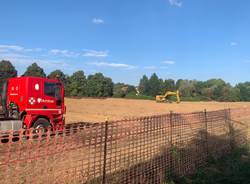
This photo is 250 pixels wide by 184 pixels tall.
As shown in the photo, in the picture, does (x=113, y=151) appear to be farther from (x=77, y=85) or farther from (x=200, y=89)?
(x=200, y=89)

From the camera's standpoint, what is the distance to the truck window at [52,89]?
15096 millimetres

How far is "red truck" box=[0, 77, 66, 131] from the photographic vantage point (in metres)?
14.6

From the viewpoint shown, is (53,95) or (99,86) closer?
(53,95)

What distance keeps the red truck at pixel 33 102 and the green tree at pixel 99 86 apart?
8724 cm

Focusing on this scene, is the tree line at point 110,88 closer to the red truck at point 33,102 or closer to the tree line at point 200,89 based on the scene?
the tree line at point 200,89

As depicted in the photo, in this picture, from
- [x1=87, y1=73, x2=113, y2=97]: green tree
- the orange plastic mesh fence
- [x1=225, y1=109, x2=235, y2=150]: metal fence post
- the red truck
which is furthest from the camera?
[x1=87, y1=73, x2=113, y2=97]: green tree

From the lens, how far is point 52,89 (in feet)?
50.4

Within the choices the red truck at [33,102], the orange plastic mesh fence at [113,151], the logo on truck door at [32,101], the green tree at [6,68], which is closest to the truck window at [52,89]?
the red truck at [33,102]

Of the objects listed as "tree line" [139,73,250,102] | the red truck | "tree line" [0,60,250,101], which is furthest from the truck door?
"tree line" [139,73,250,102]

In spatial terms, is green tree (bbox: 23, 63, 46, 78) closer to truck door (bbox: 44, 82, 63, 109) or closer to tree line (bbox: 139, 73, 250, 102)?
tree line (bbox: 139, 73, 250, 102)

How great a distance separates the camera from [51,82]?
15.2 m

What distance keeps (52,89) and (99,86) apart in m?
89.9

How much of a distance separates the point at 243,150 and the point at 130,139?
680cm

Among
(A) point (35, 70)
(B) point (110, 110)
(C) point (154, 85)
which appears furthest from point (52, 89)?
(C) point (154, 85)
